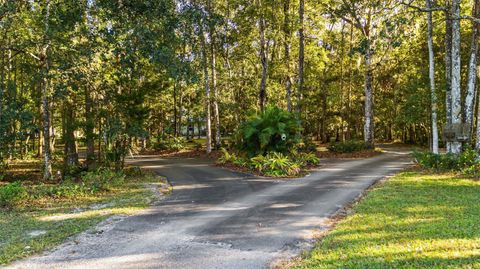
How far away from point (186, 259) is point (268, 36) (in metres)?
15.6

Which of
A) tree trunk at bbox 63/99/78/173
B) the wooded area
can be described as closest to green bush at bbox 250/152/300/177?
the wooded area

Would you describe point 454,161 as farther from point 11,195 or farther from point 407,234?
point 11,195

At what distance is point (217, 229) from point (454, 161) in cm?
954

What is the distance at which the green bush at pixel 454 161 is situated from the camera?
37.1 feet

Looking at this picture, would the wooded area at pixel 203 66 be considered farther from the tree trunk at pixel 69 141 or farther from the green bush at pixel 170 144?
the green bush at pixel 170 144

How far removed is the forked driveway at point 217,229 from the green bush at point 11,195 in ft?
11.4

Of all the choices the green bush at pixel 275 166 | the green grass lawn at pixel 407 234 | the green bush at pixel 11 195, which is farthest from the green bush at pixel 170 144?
the green grass lawn at pixel 407 234

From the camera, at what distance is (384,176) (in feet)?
39.0

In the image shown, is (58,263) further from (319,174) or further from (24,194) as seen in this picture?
(319,174)

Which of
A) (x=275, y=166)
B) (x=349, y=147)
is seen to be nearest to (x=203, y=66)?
(x=275, y=166)

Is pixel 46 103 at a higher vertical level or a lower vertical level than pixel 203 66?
lower

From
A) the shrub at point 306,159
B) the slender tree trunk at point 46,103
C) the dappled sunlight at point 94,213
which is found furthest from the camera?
the shrub at point 306,159

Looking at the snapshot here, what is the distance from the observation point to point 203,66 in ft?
40.2

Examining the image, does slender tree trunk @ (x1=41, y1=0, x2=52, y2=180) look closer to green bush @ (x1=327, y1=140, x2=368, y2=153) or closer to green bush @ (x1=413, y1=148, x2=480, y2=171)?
green bush @ (x1=413, y1=148, x2=480, y2=171)
